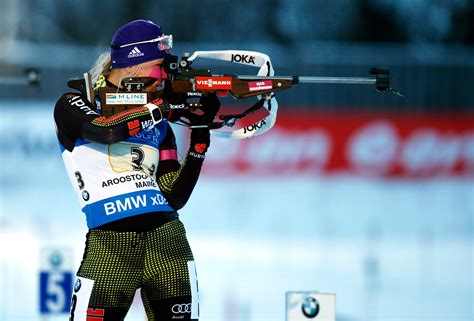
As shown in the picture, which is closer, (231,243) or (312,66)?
(231,243)

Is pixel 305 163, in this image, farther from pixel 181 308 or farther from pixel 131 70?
pixel 181 308

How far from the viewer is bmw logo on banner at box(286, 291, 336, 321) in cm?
404

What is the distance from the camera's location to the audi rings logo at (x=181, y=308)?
10.7ft

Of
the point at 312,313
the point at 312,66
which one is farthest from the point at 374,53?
the point at 312,313

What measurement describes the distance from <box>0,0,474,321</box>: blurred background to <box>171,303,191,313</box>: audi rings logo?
1979mm

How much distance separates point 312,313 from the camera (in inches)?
159

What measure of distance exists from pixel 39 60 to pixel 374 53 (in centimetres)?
340

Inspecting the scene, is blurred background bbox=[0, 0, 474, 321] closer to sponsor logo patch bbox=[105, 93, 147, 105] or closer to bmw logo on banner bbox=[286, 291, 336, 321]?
bmw logo on banner bbox=[286, 291, 336, 321]

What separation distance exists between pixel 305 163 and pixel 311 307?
19.2 feet

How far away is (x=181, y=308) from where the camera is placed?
3.26 meters

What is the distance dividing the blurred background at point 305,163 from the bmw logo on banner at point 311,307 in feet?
4.35

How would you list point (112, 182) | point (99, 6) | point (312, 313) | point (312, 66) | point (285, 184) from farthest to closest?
point (99, 6), point (312, 66), point (285, 184), point (312, 313), point (112, 182)

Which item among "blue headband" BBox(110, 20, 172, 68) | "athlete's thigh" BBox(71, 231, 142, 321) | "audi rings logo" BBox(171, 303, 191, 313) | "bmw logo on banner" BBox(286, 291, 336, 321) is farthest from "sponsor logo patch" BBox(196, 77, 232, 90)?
"bmw logo on banner" BBox(286, 291, 336, 321)

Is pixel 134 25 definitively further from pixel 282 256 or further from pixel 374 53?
pixel 374 53
